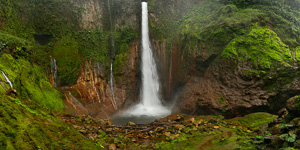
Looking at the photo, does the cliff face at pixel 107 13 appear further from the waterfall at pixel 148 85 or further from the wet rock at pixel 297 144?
the wet rock at pixel 297 144

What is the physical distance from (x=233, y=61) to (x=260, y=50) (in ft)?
6.30

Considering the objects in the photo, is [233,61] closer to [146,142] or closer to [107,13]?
[146,142]

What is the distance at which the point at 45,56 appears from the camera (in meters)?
14.3

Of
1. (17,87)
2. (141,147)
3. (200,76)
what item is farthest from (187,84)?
(17,87)

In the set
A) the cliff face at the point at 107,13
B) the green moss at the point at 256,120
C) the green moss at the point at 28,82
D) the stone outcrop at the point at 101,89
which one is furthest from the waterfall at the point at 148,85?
the green moss at the point at 256,120

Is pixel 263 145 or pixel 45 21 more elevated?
pixel 45 21

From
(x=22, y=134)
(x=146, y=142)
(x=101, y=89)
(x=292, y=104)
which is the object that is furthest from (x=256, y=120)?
(x=101, y=89)

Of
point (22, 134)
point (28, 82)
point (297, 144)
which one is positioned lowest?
point (297, 144)

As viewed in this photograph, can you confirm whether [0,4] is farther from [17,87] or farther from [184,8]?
[184,8]

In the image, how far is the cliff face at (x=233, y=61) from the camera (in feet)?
35.8

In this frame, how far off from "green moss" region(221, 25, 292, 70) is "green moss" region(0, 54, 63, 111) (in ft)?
39.1

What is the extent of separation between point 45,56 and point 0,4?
15.5 ft

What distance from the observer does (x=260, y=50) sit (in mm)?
11805

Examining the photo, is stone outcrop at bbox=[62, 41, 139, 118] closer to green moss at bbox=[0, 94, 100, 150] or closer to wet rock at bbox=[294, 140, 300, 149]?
green moss at bbox=[0, 94, 100, 150]
